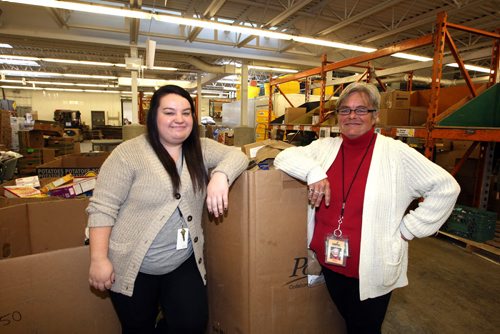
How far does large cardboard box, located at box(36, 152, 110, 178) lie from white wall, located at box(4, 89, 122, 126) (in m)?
20.5

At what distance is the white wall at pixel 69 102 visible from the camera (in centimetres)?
1931

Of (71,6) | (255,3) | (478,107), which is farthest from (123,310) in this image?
(255,3)

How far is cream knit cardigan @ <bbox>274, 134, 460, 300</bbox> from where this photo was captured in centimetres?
105

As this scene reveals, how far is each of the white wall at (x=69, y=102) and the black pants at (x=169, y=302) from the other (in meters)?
22.5

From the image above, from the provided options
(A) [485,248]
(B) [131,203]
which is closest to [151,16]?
(B) [131,203]

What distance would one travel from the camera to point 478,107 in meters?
2.76

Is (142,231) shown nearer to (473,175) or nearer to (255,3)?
(473,175)

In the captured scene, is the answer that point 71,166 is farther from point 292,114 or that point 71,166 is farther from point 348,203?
point 292,114

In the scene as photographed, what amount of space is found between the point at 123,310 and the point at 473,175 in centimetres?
415

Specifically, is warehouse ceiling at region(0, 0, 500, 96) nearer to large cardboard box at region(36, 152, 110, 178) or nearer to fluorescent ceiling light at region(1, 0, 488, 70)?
fluorescent ceiling light at region(1, 0, 488, 70)

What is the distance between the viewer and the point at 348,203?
1.10 metres

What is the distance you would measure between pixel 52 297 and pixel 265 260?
2.75 ft

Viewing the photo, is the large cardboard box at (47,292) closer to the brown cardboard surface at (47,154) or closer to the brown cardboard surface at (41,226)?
the brown cardboard surface at (41,226)

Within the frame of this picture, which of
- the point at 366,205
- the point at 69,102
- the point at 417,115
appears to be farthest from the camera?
the point at 69,102
